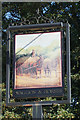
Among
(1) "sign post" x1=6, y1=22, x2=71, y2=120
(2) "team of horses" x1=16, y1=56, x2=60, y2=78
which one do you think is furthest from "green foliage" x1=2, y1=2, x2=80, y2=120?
(2) "team of horses" x1=16, y1=56, x2=60, y2=78

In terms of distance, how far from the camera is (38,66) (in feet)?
19.3

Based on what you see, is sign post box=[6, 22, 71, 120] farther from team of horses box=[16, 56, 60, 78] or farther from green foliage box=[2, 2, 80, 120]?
green foliage box=[2, 2, 80, 120]

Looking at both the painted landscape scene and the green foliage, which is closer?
the painted landscape scene

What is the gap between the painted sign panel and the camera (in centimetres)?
577

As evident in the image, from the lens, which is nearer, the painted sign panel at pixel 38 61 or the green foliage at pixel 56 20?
the painted sign panel at pixel 38 61

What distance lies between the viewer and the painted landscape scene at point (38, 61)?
227 inches

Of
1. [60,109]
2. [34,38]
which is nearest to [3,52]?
[60,109]

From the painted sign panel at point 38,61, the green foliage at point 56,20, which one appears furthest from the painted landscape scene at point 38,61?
the green foliage at point 56,20

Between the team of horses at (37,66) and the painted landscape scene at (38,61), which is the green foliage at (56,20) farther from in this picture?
the team of horses at (37,66)

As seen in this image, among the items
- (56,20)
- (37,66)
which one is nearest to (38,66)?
(37,66)

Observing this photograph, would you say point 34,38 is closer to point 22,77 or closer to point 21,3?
point 22,77

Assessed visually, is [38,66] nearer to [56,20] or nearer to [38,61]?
[38,61]

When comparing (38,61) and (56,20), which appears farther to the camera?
(56,20)

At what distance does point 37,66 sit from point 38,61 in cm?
11
